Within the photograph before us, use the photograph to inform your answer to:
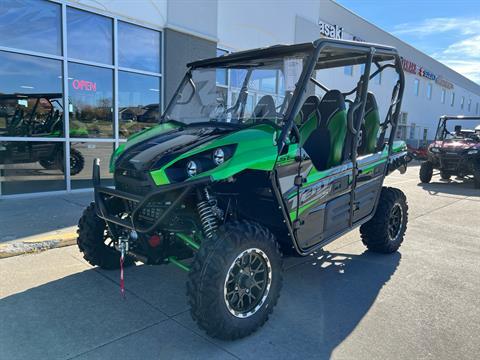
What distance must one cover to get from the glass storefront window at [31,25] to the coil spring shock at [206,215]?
20.0 ft

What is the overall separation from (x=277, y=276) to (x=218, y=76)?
88.8 inches

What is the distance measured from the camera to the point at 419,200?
29.3ft

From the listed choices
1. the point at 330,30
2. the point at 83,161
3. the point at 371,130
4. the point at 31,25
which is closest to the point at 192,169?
the point at 371,130

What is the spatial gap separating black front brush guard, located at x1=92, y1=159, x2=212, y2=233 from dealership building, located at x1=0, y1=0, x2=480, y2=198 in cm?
475

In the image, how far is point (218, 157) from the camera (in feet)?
9.42

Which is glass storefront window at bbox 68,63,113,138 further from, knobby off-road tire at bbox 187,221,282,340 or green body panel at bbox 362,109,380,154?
knobby off-road tire at bbox 187,221,282,340

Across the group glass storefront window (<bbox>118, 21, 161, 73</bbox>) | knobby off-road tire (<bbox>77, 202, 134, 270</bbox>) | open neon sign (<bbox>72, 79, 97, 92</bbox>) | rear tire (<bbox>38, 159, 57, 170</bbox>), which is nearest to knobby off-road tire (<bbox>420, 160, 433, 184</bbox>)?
glass storefront window (<bbox>118, 21, 161, 73</bbox>)

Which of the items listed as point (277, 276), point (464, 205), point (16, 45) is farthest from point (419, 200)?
point (16, 45)

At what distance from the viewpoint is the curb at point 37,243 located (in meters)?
4.43

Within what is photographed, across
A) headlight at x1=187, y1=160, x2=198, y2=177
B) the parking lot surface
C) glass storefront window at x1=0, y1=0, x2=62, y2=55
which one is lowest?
the parking lot surface

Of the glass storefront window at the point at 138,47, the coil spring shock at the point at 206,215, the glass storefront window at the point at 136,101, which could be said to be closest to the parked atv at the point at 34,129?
the glass storefront window at the point at 136,101

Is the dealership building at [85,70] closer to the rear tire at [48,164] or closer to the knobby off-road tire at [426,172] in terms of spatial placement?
the rear tire at [48,164]

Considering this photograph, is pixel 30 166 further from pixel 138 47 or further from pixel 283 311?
pixel 283 311

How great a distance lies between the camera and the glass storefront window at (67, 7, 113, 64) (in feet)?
25.5
